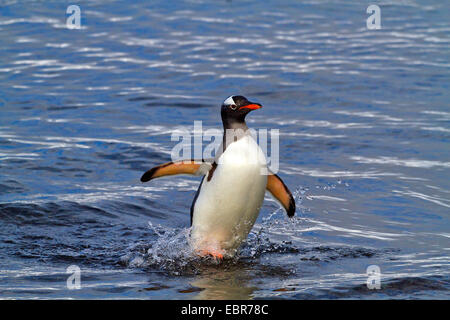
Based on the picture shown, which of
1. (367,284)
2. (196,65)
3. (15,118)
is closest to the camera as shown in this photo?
(367,284)

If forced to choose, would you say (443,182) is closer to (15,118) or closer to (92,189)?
(92,189)

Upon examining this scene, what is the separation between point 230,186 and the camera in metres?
5.96

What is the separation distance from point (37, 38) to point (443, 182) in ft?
33.0

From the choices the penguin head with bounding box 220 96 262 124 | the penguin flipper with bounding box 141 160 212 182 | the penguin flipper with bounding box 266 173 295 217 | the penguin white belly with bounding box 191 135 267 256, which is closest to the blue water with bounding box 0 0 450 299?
the penguin white belly with bounding box 191 135 267 256

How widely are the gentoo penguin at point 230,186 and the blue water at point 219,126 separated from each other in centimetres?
20

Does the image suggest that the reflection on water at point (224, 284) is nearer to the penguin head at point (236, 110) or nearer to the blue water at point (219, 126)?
the blue water at point (219, 126)

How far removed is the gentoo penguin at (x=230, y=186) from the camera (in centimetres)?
590

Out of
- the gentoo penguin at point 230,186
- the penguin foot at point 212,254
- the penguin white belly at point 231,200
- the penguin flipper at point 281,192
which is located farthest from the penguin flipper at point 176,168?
A: the penguin foot at point 212,254

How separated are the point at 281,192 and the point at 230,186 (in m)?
0.55

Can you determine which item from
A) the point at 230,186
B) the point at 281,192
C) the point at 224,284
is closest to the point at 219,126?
the point at 281,192

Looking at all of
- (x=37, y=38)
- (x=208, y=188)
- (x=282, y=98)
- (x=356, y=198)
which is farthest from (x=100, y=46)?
(x=208, y=188)

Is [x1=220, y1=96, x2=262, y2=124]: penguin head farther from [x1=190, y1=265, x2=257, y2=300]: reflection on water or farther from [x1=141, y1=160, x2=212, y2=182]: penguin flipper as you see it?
[x1=190, y1=265, x2=257, y2=300]: reflection on water
